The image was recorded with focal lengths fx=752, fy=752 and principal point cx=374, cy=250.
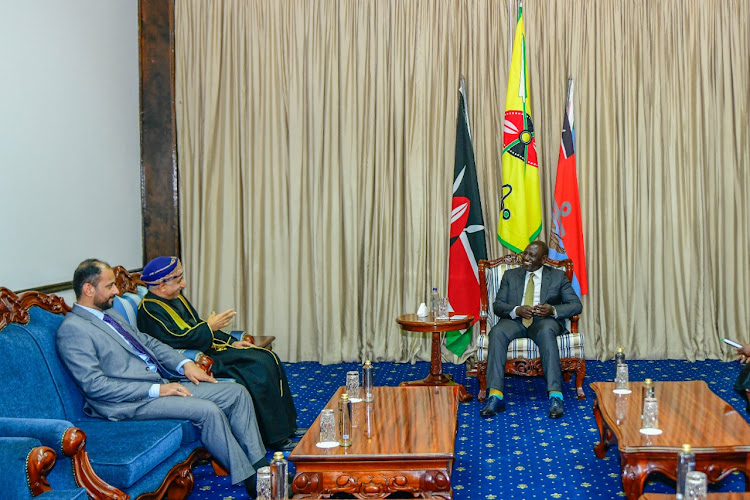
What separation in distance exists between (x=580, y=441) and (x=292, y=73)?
423 cm

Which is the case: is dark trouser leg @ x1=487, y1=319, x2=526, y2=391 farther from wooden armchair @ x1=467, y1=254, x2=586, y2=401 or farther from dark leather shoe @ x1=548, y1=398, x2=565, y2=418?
dark leather shoe @ x1=548, y1=398, x2=565, y2=418

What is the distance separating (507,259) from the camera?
Answer: 6.15m

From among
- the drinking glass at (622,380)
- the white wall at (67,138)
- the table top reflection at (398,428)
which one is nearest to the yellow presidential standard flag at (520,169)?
the drinking glass at (622,380)

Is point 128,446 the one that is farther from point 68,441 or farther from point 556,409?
point 556,409

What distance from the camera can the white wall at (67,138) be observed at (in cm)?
459

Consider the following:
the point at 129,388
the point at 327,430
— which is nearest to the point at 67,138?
the point at 129,388

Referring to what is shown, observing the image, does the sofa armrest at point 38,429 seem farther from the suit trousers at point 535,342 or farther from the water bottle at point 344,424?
the suit trousers at point 535,342

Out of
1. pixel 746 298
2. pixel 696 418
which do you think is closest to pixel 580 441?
pixel 696 418

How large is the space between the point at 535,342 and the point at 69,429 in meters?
3.55

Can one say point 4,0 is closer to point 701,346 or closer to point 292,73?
point 292,73


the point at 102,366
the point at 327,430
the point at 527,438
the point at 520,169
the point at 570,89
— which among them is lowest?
the point at 527,438

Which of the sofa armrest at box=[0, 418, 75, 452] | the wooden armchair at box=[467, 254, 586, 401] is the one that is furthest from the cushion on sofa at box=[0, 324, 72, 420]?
the wooden armchair at box=[467, 254, 586, 401]

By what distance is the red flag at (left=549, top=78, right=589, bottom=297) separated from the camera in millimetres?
6570

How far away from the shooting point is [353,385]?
409 centimetres
